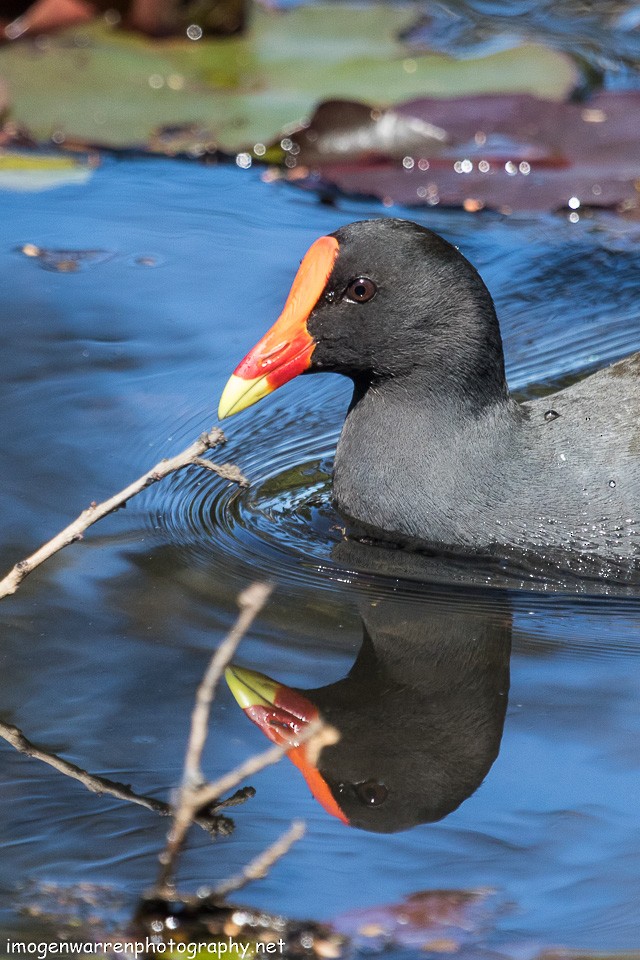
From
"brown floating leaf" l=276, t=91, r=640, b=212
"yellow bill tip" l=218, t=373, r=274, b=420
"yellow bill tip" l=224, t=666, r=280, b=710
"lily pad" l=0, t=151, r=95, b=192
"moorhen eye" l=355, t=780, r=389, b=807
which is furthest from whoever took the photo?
"lily pad" l=0, t=151, r=95, b=192

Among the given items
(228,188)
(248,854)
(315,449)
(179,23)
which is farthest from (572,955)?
(179,23)

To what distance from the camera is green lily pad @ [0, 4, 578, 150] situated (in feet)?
19.5

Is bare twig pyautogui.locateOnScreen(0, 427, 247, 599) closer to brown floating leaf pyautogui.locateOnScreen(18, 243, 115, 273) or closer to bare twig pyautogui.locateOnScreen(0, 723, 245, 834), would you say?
bare twig pyautogui.locateOnScreen(0, 723, 245, 834)

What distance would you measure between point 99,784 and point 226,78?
422cm

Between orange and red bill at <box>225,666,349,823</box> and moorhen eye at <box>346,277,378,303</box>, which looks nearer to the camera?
orange and red bill at <box>225,666,349,823</box>

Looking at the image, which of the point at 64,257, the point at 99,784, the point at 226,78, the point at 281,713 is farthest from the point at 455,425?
the point at 226,78

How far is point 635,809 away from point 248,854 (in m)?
0.70

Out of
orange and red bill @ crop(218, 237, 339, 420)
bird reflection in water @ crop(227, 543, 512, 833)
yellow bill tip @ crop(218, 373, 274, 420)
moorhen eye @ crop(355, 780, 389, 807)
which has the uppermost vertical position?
orange and red bill @ crop(218, 237, 339, 420)

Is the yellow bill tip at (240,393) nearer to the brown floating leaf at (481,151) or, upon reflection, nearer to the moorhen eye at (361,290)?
the moorhen eye at (361,290)

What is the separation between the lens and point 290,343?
3.57m

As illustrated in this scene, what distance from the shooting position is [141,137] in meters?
5.89

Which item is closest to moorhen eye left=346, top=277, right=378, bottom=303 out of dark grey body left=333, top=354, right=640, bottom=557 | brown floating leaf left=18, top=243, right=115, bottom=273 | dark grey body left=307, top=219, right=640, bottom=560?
dark grey body left=307, top=219, right=640, bottom=560

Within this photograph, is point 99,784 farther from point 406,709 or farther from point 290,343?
point 290,343

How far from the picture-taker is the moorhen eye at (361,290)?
11.6ft
